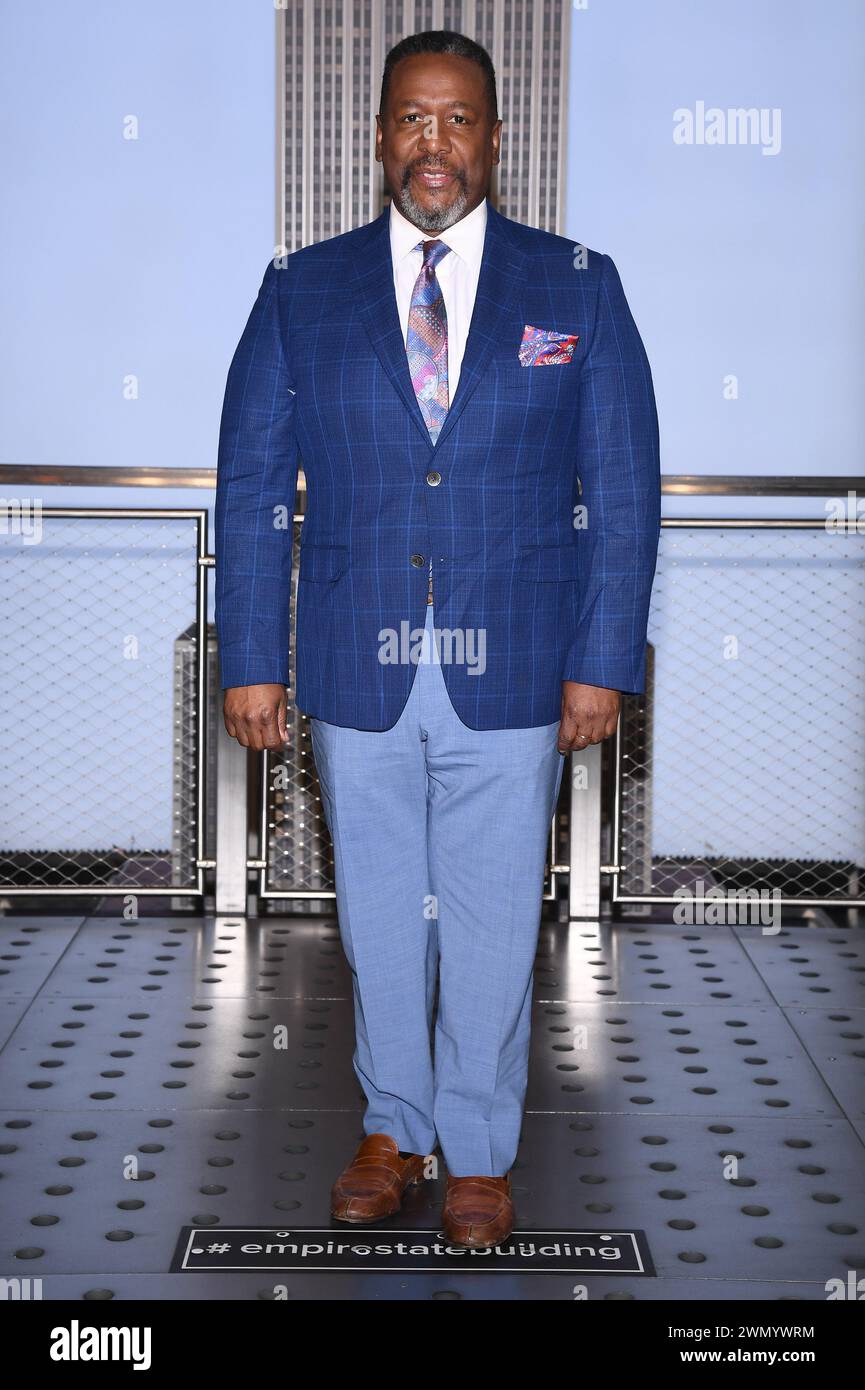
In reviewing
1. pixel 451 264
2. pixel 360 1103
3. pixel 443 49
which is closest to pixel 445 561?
pixel 451 264

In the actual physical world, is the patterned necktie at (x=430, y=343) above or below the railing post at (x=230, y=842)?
above

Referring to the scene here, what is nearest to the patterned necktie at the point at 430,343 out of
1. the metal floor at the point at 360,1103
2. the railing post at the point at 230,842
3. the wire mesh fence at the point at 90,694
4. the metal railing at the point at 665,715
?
the metal floor at the point at 360,1103

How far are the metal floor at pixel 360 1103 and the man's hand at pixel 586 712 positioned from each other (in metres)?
0.62

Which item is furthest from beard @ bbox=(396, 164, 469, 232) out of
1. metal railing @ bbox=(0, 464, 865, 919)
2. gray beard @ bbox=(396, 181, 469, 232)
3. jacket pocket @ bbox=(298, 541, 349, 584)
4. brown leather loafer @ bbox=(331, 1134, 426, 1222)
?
metal railing @ bbox=(0, 464, 865, 919)

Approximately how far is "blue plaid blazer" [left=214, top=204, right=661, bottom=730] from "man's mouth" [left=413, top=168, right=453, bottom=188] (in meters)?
0.11

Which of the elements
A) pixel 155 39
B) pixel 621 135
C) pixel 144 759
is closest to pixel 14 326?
pixel 155 39

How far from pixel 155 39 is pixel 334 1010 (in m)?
2.78

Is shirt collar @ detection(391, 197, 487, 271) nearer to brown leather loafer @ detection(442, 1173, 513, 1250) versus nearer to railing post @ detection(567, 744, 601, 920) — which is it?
brown leather loafer @ detection(442, 1173, 513, 1250)

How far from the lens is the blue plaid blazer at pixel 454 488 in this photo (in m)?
1.91

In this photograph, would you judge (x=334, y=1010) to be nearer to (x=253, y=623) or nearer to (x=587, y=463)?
(x=253, y=623)

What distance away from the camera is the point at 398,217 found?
77.3 inches

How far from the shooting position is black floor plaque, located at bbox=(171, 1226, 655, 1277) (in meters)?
1.92

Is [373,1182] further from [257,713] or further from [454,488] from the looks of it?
[454,488]

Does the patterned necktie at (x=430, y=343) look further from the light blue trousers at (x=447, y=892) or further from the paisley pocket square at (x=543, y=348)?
the light blue trousers at (x=447, y=892)
